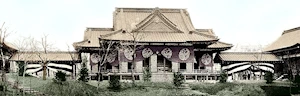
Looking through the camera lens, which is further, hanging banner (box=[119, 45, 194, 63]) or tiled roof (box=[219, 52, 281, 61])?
tiled roof (box=[219, 52, 281, 61])

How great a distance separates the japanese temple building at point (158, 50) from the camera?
4362 cm

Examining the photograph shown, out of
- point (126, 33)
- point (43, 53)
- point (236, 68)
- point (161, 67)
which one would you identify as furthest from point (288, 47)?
point (43, 53)

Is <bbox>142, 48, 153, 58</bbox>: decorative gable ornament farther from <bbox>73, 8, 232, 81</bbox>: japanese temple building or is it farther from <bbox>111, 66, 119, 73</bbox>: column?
<bbox>111, 66, 119, 73</bbox>: column

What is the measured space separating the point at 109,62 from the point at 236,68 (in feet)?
50.4

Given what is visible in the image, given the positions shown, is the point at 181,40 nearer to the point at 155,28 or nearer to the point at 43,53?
the point at 155,28

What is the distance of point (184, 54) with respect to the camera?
147ft

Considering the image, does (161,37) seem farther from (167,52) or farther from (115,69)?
(115,69)

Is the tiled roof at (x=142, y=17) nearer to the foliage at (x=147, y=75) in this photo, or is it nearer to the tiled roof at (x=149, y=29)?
the tiled roof at (x=149, y=29)

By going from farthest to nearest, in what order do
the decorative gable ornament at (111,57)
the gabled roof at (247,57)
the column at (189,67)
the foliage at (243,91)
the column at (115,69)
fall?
the gabled roof at (247,57)
the decorative gable ornament at (111,57)
the column at (189,67)
the column at (115,69)
the foliage at (243,91)

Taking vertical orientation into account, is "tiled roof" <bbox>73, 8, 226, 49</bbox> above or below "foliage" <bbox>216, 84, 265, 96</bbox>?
above

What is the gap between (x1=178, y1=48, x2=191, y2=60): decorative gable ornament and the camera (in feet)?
147

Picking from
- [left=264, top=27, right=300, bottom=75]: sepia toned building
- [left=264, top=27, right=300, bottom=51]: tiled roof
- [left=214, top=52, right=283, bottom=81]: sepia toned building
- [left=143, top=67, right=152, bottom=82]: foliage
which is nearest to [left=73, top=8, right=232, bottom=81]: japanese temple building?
[left=143, top=67, right=152, bottom=82]: foliage

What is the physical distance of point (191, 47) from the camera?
44750 millimetres

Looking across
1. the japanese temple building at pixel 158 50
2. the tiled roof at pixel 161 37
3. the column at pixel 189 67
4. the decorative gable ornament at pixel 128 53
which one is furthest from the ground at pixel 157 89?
the decorative gable ornament at pixel 128 53
